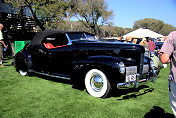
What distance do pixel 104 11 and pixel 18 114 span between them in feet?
108

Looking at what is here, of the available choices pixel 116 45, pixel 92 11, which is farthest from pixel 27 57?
pixel 92 11

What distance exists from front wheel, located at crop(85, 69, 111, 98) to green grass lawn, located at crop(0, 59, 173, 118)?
0.15m

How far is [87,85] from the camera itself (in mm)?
3600

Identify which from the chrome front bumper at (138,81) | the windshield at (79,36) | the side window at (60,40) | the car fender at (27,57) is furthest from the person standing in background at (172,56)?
the car fender at (27,57)

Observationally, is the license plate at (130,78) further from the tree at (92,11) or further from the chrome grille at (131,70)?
the tree at (92,11)

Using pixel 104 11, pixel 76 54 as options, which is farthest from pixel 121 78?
pixel 104 11

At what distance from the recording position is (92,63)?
339 centimetres

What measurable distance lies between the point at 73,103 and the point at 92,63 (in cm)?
101

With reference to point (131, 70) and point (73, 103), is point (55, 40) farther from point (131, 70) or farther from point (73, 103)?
point (131, 70)

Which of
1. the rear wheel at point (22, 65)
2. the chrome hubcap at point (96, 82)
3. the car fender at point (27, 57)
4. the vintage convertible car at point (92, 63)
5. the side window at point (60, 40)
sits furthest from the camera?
the rear wheel at point (22, 65)

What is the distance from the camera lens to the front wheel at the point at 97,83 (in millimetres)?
3250

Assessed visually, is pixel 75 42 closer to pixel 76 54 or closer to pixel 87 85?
pixel 76 54

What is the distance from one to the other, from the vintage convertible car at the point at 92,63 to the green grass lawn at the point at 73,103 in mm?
350

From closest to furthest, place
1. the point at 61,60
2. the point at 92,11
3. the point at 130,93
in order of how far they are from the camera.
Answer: the point at 130,93
the point at 61,60
the point at 92,11
